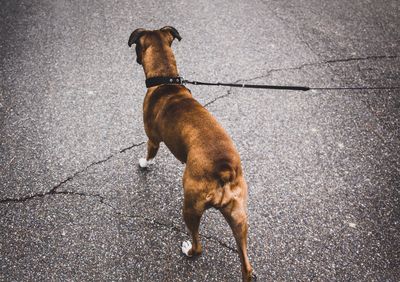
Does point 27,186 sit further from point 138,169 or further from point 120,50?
point 120,50

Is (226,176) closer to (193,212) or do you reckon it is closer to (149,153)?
(193,212)

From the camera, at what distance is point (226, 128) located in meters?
4.05

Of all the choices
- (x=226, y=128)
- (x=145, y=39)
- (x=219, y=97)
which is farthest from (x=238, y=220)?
(x=219, y=97)

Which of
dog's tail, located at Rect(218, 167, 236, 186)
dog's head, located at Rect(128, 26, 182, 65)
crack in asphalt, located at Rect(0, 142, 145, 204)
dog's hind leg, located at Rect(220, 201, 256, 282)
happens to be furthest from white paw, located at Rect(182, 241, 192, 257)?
dog's head, located at Rect(128, 26, 182, 65)

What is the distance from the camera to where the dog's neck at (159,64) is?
314 centimetres

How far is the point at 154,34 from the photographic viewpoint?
328 cm

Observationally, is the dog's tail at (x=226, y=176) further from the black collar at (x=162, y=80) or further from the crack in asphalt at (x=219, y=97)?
the crack in asphalt at (x=219, y=97)

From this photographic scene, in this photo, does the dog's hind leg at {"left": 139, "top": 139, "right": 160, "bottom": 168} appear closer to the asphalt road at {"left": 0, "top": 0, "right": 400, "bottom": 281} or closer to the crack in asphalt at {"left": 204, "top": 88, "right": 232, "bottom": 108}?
the asphalt road at {"left": 0, "top": 0, "right": 400, "bottom": 281}

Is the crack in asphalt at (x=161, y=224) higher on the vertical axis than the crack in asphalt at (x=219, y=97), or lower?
lower

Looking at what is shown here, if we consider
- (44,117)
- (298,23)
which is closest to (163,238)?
(44,117)

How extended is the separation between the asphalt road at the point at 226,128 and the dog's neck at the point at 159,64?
39.3 inches

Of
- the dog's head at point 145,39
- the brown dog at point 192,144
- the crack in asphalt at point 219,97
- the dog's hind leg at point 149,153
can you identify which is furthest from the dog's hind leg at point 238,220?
the crack in asphalt at point 219,97

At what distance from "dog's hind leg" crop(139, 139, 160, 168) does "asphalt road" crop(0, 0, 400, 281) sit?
0.35ft

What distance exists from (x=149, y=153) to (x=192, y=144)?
101 cm
